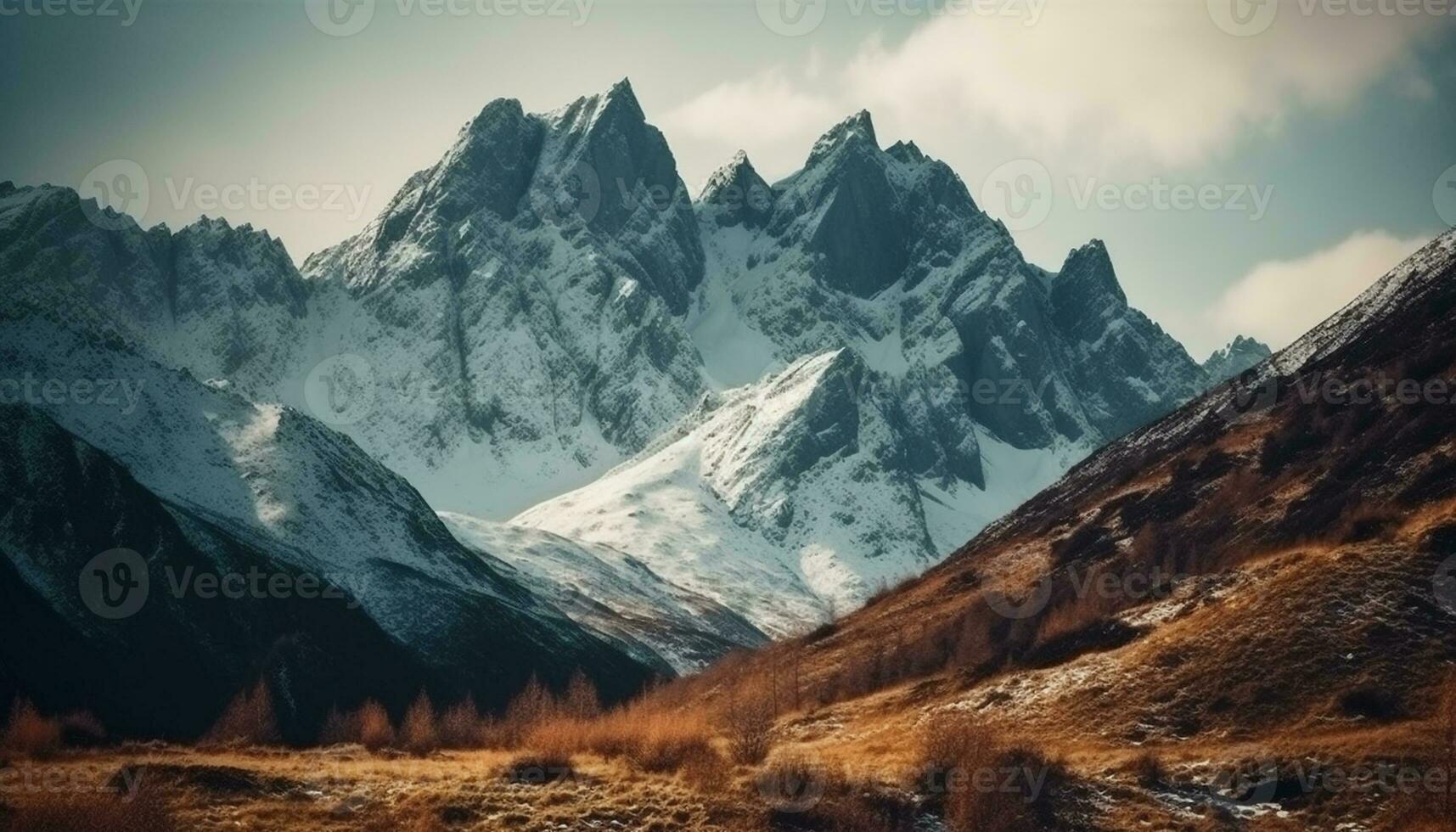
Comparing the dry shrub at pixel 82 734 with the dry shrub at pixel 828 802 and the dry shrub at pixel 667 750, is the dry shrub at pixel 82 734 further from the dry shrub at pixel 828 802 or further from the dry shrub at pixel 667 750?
the dry shrub at pixel 828 802

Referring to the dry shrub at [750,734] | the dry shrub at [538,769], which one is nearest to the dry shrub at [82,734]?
the dry shrub at [538,769]

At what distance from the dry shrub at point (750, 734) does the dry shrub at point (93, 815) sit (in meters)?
21.2

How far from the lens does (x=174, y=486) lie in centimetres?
10881

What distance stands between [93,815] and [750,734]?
24.1 m

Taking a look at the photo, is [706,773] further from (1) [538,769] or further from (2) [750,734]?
(1) [538,769]

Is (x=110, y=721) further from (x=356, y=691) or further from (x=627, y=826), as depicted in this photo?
(x=627, y=826)

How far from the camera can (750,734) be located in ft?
152

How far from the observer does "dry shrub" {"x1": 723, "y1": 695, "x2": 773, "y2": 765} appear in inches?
1800

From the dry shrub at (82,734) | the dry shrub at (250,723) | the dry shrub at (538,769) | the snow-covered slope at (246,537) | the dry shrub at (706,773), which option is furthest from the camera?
the snow-covered slope at (246,537)

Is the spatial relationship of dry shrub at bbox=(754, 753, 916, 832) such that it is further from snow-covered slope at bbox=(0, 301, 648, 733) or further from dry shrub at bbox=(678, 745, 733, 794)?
snow-covered slope at bbox=(0, 301, 648, 733)

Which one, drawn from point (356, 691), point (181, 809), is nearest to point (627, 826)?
point (181, 809)

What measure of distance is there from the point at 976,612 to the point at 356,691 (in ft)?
178

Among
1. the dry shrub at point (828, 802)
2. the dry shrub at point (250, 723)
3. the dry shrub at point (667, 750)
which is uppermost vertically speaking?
the dry shrub at point (250, 723)

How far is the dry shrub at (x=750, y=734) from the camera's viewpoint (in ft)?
150
